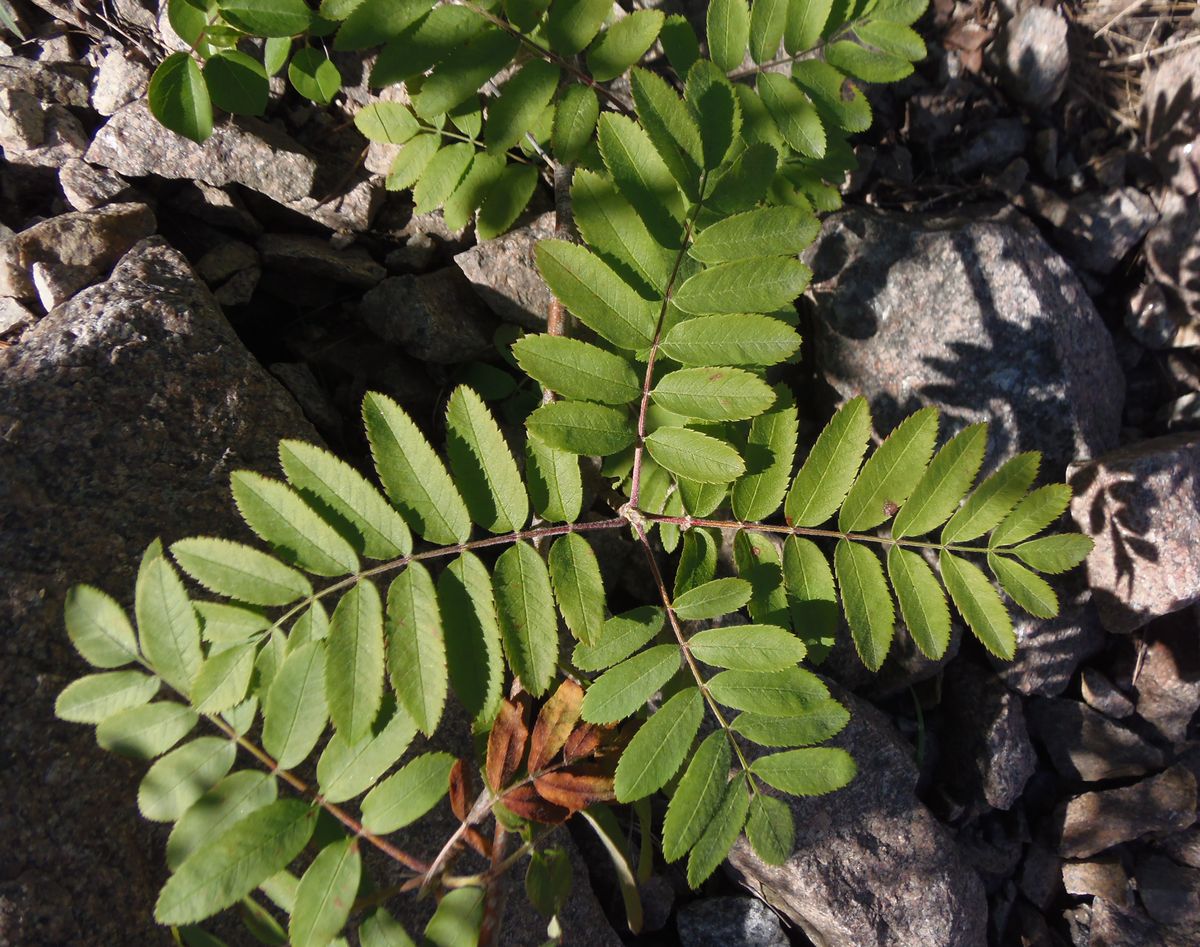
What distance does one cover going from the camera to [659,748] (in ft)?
6.75

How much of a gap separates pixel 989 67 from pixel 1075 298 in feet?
3.55

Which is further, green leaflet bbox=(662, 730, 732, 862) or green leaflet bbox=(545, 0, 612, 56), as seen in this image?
green leaflet bbox=(545, 0, 612, 56)

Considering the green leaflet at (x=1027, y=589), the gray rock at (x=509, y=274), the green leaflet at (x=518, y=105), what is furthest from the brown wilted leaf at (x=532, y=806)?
the green leaflet at (x=518, y=105)

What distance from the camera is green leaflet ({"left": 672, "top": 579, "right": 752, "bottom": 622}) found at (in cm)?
209

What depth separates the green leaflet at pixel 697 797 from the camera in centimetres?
199

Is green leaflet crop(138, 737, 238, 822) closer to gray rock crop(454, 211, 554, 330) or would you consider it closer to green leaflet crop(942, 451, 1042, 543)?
gray rock crop(454, 211, 554, 330)

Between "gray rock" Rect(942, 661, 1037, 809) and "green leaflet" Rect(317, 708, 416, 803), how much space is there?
2180 millimetres

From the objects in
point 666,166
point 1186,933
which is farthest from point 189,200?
point 1186,933

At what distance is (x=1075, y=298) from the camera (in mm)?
3094

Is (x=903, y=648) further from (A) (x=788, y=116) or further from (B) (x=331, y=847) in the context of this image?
(B) (x=331, y=847)

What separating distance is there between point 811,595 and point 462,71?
1643mm

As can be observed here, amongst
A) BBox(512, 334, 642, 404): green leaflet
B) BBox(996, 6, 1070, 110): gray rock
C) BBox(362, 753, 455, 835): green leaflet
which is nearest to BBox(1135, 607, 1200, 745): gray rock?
BBox(996, 6, 1070, 110): gray rock

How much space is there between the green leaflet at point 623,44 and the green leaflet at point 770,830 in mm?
1945

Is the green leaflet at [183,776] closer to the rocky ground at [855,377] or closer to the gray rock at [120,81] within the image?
the rocky ground at [855,377]
